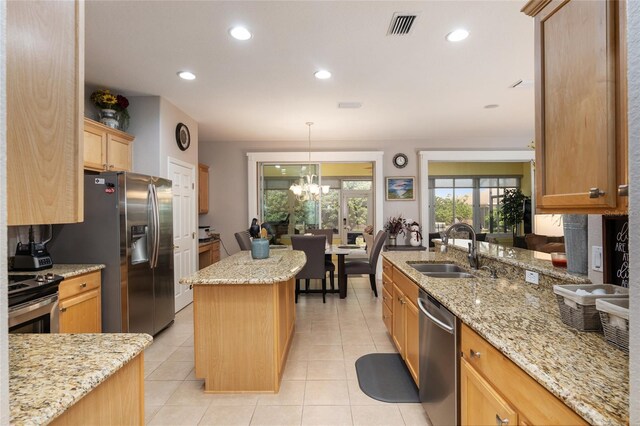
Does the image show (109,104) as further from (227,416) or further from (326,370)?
(326,370)

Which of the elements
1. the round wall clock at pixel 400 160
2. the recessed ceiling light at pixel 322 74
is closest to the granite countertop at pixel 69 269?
the recessed ceiling light at pixel 322 74

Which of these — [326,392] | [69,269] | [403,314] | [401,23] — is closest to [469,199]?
[403,314]

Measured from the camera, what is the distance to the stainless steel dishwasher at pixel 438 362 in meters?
1.46

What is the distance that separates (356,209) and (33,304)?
6040 millimetres

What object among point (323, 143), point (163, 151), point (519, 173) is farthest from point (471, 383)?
point (519, 173)

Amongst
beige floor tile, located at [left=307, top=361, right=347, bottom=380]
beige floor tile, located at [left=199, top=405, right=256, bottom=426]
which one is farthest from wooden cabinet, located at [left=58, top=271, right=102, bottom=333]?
beige floor tile, located at [left=307, top=361, right=347, bottom=380]

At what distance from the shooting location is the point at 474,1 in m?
2.06

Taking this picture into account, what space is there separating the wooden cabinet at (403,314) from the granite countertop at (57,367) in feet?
5.42

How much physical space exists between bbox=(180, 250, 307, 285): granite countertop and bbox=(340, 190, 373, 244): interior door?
14.8 feet

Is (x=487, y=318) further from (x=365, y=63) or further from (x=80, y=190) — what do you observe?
(x=365, y=63)

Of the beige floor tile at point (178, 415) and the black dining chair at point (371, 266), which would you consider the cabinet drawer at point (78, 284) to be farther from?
the black dining chair at point (371, 266)

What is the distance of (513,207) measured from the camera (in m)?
7.89

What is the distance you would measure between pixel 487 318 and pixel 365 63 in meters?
2.42

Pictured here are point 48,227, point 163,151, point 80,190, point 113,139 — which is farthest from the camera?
point 163,151
